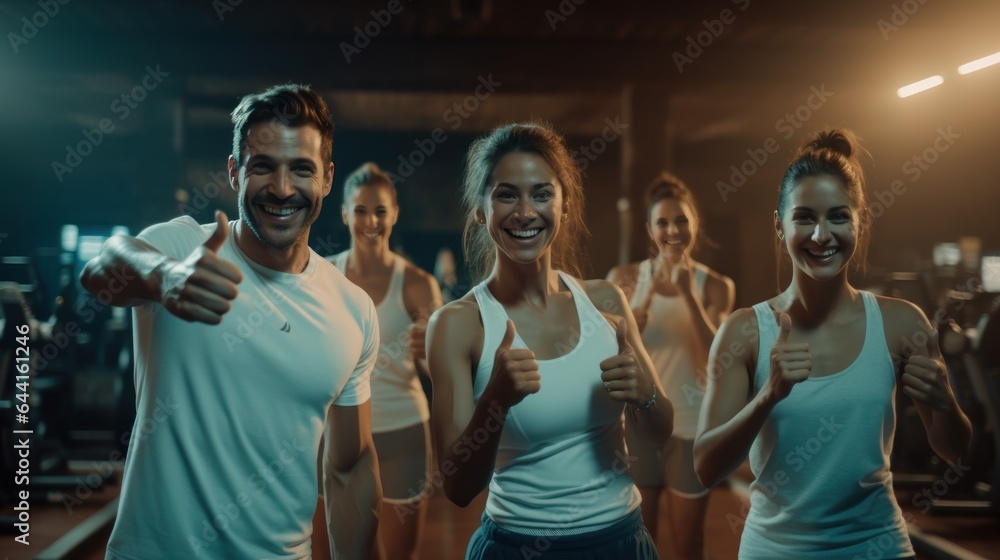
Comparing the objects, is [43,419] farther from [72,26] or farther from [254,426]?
[254,426]

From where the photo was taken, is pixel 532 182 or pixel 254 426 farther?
pixel 532 182

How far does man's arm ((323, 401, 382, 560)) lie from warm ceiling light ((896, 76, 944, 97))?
674cm

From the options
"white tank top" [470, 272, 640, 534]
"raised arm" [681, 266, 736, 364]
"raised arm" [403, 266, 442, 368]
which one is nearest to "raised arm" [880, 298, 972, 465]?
"white tank top" [470, 272, 640, 534]

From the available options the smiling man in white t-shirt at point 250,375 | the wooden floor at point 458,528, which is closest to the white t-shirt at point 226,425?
the smiling man in white t-shirt at point 250,375

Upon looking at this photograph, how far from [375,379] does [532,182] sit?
179 centimetres

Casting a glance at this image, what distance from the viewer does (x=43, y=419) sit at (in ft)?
19.9

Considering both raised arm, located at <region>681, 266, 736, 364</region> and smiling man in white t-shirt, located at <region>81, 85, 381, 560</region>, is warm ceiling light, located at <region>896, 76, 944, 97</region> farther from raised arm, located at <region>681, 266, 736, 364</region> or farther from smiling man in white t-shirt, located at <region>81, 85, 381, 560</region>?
smiling man in white t-shirt, located at <region>81, 85, 381, 560</region>

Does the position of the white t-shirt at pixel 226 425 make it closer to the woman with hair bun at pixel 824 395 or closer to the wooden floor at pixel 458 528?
the woman with hair bun at pixel 824 395

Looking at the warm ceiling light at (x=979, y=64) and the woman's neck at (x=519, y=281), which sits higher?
the warm ceiling light at (x=979, y=64)

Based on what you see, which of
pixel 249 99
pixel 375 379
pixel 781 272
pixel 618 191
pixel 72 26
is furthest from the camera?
pixel 618 191

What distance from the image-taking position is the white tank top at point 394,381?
3320 mm

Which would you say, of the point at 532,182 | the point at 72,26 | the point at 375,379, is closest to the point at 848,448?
the point at 532,182

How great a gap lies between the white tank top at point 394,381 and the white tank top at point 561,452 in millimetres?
1597

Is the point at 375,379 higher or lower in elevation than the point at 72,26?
lower
